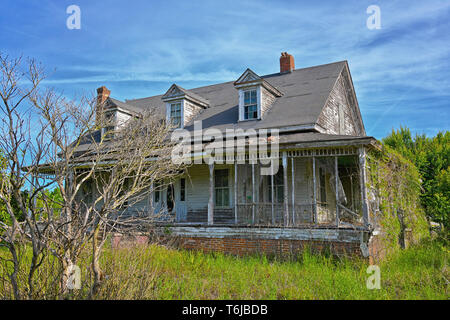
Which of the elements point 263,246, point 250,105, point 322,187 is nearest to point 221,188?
point 250,105

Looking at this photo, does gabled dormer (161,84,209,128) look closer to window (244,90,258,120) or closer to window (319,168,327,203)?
window (244,90,258,120)

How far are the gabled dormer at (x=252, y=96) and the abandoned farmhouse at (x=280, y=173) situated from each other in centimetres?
4

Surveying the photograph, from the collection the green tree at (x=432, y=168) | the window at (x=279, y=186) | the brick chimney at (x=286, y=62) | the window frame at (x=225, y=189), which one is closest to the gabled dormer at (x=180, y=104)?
the window frame at (x=225, y=189)

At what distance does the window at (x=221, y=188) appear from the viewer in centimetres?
1552

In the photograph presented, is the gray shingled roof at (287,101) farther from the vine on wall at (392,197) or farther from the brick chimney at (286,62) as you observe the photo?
the vine on wall at (392,197)

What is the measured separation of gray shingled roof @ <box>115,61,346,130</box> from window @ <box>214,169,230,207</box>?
2016mm

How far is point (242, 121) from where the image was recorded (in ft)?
52.2

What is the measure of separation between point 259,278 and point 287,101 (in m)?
9.81

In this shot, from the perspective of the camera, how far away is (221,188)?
616 inches

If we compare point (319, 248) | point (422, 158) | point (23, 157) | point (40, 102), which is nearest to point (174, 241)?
point (319, 248)

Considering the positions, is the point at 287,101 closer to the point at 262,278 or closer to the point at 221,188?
the point at 221,188

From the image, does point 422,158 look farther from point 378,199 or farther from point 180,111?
point 180,111

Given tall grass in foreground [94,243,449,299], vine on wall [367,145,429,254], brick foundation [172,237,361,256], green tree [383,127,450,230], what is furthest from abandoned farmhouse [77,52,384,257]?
green tree [383,127,450,230]
